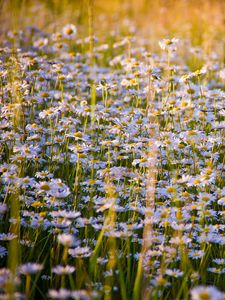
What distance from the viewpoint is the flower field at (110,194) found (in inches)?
80.4

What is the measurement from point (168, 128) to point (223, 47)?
3288 millimetres

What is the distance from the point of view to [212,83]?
488cm

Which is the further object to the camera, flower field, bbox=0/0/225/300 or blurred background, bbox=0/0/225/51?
blurred background, bbox=0/0/225/51

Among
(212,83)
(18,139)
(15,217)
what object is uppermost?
(212,83)

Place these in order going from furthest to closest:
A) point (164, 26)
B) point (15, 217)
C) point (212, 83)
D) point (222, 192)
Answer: point (164, 26)
point (212, 83)
point (222, 192)
point (15, 217)

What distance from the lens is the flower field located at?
6.70ft

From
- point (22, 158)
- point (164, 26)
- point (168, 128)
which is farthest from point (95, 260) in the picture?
point (164, 26)

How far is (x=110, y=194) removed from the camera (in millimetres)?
2414

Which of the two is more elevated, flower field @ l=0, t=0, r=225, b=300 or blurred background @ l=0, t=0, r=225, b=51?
blurred background @ l=0, t=0, r=225, b=51

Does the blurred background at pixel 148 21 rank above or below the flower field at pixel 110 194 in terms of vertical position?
above

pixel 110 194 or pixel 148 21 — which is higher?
pixel 148 21

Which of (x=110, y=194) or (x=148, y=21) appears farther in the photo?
(x=148, y=21)

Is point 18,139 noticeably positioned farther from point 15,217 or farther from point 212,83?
point 212,83

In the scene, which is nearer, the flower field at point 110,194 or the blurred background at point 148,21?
the flower field at point 110,194
